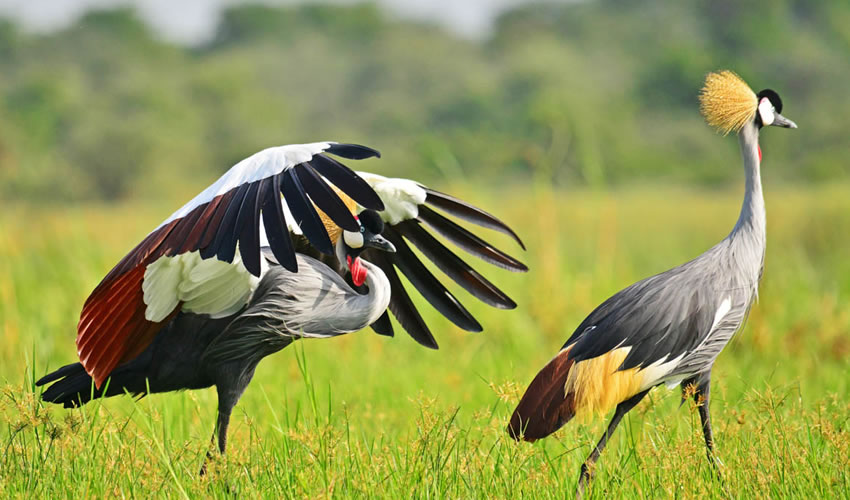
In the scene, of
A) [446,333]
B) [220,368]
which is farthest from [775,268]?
[220,368]

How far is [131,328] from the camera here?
10.4 ft

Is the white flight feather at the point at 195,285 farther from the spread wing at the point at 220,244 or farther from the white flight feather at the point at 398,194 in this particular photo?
the white flight feather at the point at 398,194

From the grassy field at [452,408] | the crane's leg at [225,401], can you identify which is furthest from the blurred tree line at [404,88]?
the crane's leg at [225,401]

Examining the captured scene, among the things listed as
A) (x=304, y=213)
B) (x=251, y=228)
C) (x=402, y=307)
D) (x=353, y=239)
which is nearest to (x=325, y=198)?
(x=304, y=213)

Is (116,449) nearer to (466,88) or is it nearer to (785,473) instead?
(785,473)

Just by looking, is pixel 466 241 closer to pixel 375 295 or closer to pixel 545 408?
pixel 375 295

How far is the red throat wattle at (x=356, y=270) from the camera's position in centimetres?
342

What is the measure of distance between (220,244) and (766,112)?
1791 mm

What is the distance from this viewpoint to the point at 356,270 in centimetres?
342

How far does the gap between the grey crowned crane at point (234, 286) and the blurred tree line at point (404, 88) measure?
16206mm

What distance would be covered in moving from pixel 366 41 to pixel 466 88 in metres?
11.0

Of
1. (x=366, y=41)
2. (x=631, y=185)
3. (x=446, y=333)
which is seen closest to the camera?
(x=446, y=333)

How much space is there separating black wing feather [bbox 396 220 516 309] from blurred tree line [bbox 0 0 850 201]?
15.6 m

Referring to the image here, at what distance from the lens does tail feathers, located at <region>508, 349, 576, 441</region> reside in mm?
2930
